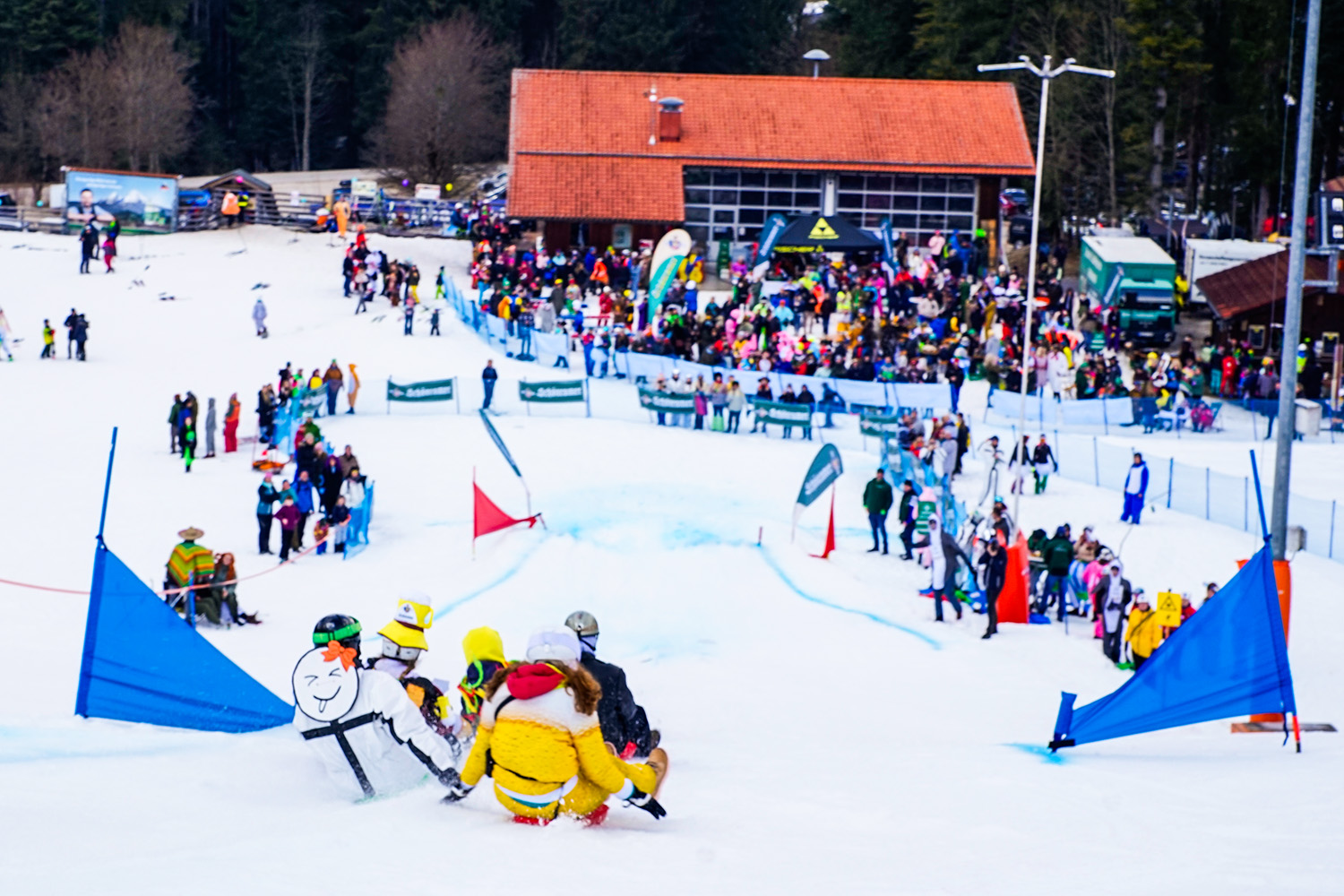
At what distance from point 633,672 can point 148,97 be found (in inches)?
2253

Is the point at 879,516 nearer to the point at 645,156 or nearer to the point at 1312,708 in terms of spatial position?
the point at 1312,708

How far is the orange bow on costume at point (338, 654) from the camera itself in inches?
319

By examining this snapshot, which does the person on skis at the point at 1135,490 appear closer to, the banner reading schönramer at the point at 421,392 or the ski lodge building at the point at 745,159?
the banner reading schönramer at the point at 421,392

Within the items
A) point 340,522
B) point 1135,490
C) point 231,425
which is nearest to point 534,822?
point 340,522

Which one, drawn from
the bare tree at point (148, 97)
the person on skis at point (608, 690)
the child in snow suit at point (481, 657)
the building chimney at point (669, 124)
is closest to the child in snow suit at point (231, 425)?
the child in snow suit at point (481, 657)

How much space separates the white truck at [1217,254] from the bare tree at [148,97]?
42.5 metres

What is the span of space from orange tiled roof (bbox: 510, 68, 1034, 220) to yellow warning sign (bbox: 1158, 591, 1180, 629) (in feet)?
98.6

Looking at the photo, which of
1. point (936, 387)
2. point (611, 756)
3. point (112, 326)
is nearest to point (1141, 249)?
point (936, 387)

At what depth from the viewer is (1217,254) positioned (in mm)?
42375

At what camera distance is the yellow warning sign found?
54.3ft

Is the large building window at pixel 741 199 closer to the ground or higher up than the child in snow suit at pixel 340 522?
higher up

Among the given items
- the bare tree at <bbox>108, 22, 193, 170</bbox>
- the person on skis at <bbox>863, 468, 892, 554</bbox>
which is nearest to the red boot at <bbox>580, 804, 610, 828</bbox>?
the person on skis at <bbox>863, 468, 892, 554</bbox>

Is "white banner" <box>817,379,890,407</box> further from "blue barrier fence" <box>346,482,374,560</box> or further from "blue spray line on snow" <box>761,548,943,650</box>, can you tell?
"blue barrier fence" <box>346,482,374,560</box>

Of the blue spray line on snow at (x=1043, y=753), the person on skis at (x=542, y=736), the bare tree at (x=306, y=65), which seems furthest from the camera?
the bare tree at (x=306, y=65)
